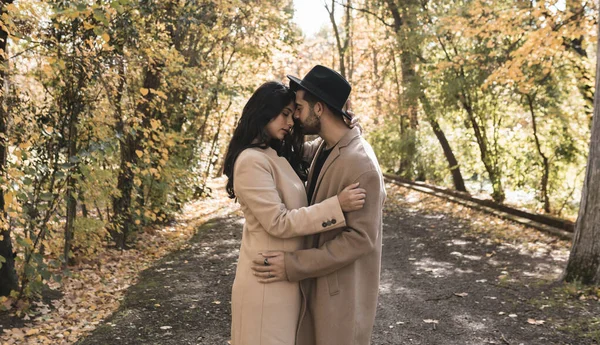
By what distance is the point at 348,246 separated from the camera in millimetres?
2707

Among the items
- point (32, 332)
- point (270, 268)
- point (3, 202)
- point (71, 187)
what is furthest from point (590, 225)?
point (3, 202)

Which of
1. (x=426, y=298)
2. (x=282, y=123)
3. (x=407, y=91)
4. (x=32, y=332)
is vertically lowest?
(x=32, y=332)

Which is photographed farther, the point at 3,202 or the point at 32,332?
the point at 3,202

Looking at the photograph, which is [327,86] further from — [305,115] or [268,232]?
[268,232]

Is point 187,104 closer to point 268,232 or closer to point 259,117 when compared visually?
point 259,117

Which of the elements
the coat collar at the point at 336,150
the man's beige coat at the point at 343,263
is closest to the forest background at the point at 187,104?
the coat collar at the point at 336,150

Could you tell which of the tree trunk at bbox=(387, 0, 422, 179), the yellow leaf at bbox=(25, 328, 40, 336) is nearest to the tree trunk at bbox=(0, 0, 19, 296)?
the yellow leaf at bbox=(25, 328, 40, 336)

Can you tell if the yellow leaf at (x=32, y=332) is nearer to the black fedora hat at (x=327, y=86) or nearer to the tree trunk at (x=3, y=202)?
the tree trunk at (x=3, y=202)

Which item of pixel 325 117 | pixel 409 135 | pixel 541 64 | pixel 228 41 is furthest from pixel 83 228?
pixel 409 135

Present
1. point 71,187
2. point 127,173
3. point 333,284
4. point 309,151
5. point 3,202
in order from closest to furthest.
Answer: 1. point 333,284
2. point 309,151
3. point 3,202
4. point 71,187
5. point 127,173

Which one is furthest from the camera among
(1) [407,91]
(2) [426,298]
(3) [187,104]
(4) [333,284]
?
(1) [407,91]

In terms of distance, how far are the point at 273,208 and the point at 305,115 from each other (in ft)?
1.85

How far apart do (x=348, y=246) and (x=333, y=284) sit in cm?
23

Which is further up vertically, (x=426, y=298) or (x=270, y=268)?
(x=270, y=268)
